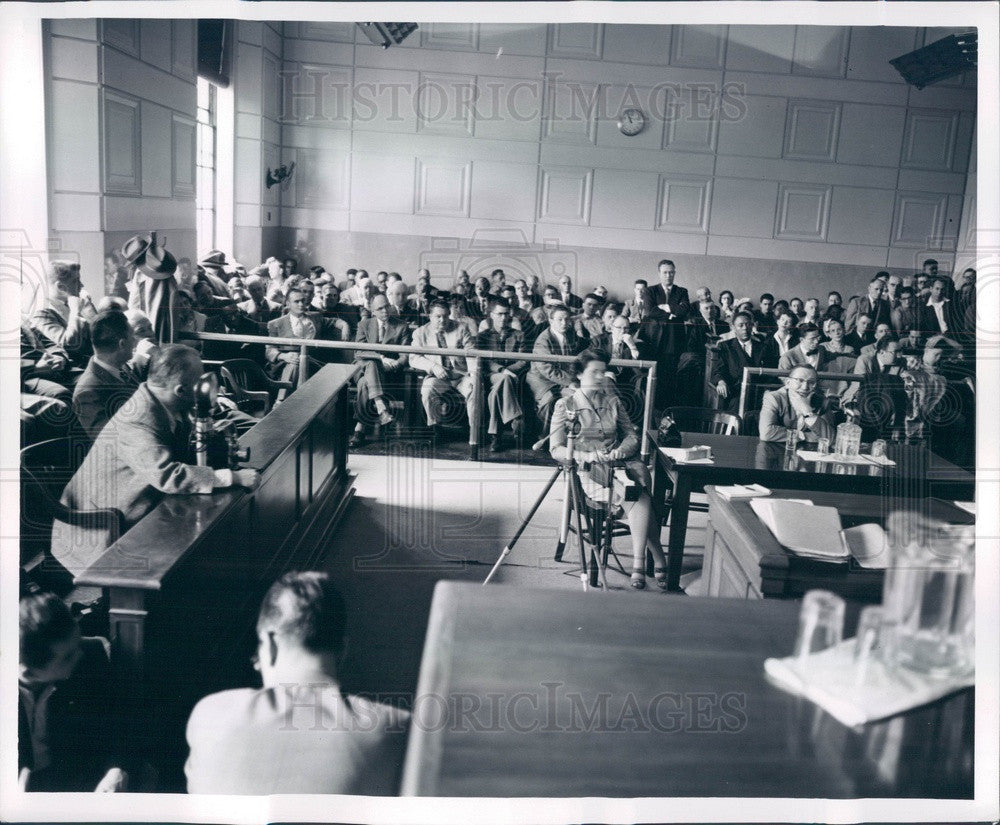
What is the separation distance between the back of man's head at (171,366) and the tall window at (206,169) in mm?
543

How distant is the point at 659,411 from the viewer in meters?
3.42

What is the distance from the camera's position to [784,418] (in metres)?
3.35

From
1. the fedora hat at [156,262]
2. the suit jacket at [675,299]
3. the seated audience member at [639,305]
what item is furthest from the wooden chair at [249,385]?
the suit jacket at [675,299]

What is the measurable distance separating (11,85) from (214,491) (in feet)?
3.88

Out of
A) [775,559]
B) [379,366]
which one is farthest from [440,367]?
[775,559]

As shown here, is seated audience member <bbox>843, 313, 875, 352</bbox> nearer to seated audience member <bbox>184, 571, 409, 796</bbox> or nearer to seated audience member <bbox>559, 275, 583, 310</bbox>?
seated audience member <bbox>559, 275, 583, 310</bbox>

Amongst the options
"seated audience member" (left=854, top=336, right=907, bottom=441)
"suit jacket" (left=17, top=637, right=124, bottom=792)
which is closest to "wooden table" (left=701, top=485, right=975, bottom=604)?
"seated audience member" (left=854, top=336, right=907, bottom=441)

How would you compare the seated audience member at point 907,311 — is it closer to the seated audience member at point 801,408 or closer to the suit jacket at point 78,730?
the seated audience member at point 801,408

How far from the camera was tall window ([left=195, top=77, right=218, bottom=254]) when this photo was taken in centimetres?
263

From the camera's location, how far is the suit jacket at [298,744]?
1909 mm

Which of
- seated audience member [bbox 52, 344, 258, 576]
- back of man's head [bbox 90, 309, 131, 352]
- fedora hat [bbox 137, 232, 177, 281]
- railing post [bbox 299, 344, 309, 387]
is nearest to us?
seated audience member [bbox 52, 344, 258, 576]

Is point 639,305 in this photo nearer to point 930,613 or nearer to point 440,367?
point 440,367

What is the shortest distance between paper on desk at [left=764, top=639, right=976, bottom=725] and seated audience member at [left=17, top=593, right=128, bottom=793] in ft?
5.18

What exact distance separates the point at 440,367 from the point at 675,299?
1.03 metres
